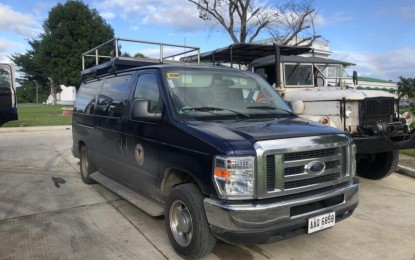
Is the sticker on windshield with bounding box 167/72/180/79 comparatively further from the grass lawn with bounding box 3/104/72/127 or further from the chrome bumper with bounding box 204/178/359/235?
the grass lawn with bounding box 3/104/72/127

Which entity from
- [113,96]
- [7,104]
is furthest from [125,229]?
[7,104]

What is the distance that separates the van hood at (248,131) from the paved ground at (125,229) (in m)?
1.30

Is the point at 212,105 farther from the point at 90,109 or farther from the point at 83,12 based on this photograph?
the point at 83,12

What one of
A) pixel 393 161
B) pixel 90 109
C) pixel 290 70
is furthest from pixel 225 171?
pixel 290 70

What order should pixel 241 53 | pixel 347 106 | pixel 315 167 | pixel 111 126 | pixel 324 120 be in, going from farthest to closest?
pixel 241 53 < pixel 347 106 < pixel 324 120 < pixel 111 126 < pixel 315 167

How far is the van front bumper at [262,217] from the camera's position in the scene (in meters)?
3.33

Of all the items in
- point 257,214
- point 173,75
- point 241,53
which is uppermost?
point 241,53

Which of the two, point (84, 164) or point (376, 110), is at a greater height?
point (376, 110)

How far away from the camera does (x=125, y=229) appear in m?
4.81

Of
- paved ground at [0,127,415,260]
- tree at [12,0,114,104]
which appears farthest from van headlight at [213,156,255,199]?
tree at [12,0,114,104]

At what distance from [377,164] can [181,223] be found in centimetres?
492

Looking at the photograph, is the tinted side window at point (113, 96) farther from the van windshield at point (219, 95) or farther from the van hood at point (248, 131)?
the van hood at point (248, 131)

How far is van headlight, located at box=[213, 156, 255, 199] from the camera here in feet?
11.0

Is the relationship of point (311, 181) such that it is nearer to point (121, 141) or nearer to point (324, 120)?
point (121, 141)
